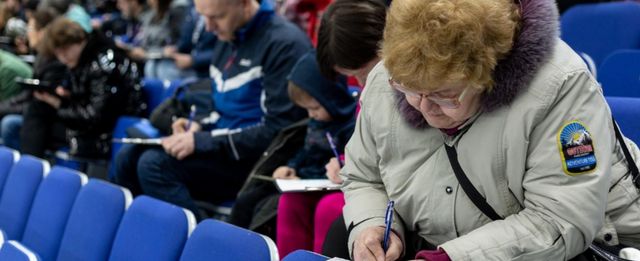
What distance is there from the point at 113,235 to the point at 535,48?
1502 millimetres

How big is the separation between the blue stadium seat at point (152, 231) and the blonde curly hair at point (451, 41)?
86 cm

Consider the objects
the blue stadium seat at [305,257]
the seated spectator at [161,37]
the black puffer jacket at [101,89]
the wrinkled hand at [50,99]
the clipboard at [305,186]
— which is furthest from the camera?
the seated spectator at [161,37]

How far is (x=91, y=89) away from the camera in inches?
169

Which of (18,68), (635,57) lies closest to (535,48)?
(635,57)

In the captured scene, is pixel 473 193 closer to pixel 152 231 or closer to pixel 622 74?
pixel 152 231

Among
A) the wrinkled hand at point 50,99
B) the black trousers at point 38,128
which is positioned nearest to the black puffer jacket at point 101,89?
the wrinkled hand at point 50,99

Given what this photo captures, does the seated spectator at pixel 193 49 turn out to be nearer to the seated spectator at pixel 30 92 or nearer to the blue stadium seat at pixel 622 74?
the seated spectator at pixel 30 92

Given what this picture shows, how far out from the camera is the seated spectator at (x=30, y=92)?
4.80m

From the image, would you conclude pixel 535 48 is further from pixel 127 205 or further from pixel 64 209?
pixel 64 209

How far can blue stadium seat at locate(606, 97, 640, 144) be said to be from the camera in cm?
184

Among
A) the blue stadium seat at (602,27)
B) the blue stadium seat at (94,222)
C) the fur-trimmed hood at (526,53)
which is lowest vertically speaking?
the blue stadium seat at (94,222)

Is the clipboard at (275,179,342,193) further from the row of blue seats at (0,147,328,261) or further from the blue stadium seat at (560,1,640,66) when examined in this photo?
the blue stadium seat at (560,1,640,66)

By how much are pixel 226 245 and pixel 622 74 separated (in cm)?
161

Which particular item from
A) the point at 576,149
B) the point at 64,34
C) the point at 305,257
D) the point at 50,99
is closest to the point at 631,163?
the point at 576,149
